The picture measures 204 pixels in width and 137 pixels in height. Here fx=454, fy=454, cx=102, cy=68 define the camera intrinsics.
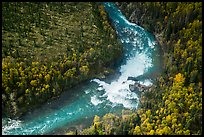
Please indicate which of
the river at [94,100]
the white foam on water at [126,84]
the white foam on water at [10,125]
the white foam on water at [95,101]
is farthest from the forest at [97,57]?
the white foam on water at [95,101]

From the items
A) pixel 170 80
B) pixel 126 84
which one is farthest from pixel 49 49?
pixel 170 80

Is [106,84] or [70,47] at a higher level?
[70,47]

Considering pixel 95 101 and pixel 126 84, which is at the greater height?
pixel 126 84

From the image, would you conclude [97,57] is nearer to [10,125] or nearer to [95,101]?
[95,101]

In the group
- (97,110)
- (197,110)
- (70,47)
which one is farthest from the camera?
(70,47)

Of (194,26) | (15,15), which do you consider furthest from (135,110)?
(15,15)

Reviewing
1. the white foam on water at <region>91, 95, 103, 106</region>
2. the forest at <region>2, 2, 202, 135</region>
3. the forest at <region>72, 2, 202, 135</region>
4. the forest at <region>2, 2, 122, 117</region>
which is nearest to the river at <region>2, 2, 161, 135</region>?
the white foam on water at <region>91, 95, 103, 106</region>

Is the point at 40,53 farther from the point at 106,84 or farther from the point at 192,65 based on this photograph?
the point at 192,65

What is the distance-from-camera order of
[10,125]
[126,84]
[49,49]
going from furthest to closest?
[126,84] < [49,49] < [10,125]
